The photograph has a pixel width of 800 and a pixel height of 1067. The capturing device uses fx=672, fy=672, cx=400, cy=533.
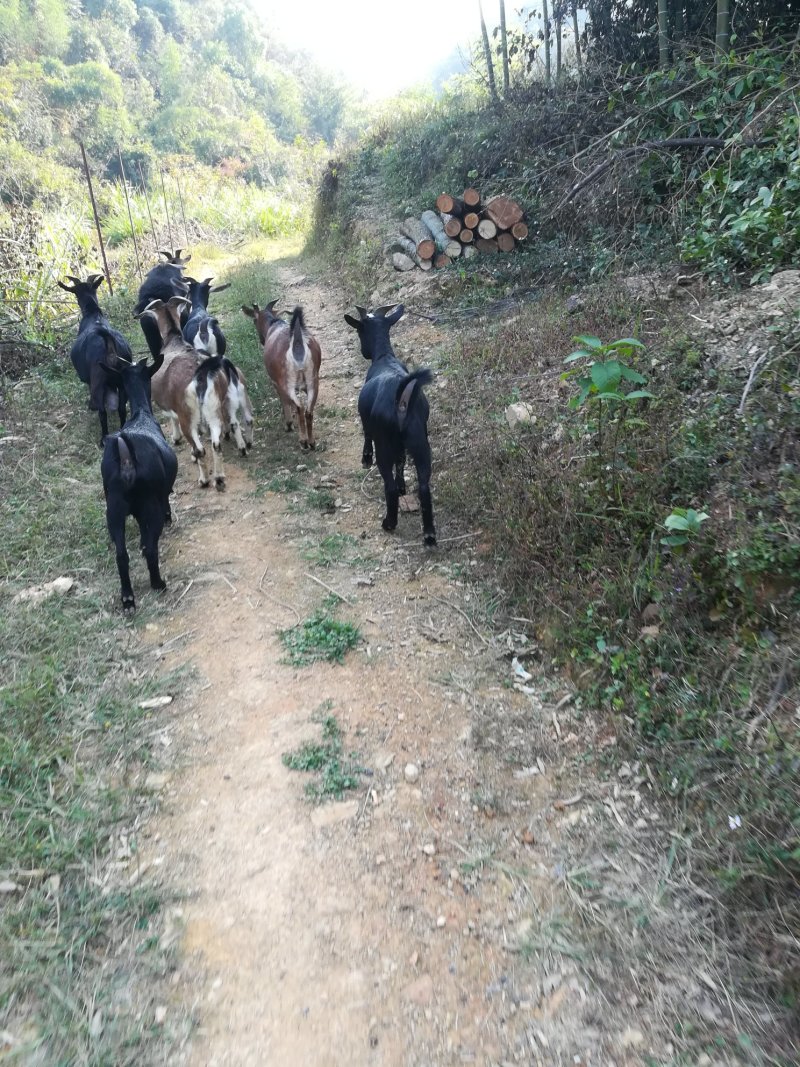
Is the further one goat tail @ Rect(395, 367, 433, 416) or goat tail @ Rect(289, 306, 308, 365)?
goat tail @ Rect(289, 306, 308, 365)

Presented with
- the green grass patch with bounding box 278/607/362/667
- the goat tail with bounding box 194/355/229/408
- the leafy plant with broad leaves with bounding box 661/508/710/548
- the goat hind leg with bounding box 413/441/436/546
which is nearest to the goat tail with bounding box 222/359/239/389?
the goat tail with bounding box 194/355/229/408

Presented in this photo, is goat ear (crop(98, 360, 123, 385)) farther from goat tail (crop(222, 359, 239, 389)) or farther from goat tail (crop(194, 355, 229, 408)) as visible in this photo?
goat tail (crop(222, 359, 239, 389))

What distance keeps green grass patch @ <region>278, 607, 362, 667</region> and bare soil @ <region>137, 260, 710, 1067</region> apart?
82 mm

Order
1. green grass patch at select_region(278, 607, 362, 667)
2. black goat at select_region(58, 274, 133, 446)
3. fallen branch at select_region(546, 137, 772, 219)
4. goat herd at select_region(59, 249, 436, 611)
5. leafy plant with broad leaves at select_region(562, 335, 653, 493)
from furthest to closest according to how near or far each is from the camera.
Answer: fallen branch at select_region(546, 137, 772, 219)
black goat at select_region(58, 274, 133, 446)
goat herd at select_region(59, 249, 436, 611)
green grass patch at select_region(278, 607, 362, 667)
leafy plant with broad leaves at select_region(562, 335, 653, 493)

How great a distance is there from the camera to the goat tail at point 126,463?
15.3 feet

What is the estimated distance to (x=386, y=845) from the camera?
3043mm

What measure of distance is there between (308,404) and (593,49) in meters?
9.41

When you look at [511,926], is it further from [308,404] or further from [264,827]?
[308,404]

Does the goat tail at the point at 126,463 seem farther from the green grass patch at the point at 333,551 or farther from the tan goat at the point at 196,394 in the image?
the tan goat at the point at 196,394

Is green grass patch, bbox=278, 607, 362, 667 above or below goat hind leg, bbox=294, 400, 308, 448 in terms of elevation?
below

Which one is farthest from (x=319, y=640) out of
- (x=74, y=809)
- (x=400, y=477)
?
(x=400, y=477)

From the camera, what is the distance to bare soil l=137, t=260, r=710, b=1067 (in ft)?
7.72

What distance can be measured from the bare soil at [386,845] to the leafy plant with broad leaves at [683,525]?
41.7 inches

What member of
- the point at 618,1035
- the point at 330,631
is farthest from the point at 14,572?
the point at 618,1035
